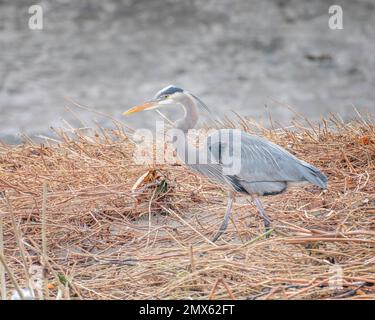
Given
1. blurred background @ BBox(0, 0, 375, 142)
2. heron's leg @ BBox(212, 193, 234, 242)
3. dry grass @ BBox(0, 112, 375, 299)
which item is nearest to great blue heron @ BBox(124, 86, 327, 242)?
heron's leg @ BBox(212, 193, 234, 242)

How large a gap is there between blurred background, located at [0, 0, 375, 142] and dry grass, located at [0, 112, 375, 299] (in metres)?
4.76

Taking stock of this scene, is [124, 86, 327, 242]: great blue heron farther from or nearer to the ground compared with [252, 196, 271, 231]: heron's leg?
farther from the ground

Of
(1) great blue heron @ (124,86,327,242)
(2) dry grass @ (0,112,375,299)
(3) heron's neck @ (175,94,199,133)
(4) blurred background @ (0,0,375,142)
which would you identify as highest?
(4) blurred background @ (0,0,375,142)

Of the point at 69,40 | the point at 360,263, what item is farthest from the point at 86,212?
the point at 69,40

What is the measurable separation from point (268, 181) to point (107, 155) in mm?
1214

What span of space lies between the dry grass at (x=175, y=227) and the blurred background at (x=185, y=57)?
4.76 meters

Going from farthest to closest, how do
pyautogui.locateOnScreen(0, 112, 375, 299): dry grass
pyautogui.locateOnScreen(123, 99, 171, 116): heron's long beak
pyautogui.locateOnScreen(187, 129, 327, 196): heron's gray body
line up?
pyautogui.locateOnScreen(123, 99, 171, 116): heron's long beak → pyautogui.locateOnScreen(187, 129, 327, 196): heron's gray body → pyautogui.locateOnScreen(0, 112, 375, 299): dry grass

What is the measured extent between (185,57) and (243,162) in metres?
8.12

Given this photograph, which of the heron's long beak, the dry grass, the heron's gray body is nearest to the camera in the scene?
the dry grass

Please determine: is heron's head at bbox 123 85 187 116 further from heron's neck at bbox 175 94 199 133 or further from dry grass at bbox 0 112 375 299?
dry grass at bbox 0 112 375 299

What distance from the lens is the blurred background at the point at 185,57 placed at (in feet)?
35.3

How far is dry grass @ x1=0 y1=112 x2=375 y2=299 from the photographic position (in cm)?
329

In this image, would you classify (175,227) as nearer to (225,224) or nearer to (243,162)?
(225,224)

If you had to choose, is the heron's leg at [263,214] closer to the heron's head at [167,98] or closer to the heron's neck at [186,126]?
the heron's neck at [186,126]
